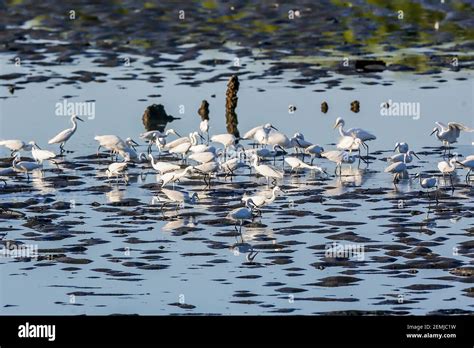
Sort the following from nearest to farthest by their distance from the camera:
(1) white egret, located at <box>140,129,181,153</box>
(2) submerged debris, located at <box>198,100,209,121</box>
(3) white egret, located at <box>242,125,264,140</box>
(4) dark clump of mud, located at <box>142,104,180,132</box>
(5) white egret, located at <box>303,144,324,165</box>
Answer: (5) white egret, located at <box>303,144,324,165</box> < (3) white egret, located at <box>242,125,264,140</box> < (1) white egret, located at <box>140,129,181,153</box> < (4) dark clump of mud, located at <box>142,104,180,132</box> < (2) submerged debris, located at <box>198,100,209,121</box>

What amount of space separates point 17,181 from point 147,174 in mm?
3250

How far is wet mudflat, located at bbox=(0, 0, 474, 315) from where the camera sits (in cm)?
2959

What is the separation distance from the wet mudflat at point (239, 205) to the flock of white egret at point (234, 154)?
13.4 inches

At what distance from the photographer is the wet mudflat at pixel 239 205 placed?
97.1ft

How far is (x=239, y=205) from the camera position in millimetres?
36625

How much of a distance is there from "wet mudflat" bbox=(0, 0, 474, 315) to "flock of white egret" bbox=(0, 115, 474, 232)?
1.12 feet

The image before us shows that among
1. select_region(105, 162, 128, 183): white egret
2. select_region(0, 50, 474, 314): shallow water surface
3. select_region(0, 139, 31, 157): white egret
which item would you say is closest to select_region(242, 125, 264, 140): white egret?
select_region(0, 50, 474, 314): shallow water surface

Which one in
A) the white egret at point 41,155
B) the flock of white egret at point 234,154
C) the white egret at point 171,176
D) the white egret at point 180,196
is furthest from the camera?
the white egret at point 41,155

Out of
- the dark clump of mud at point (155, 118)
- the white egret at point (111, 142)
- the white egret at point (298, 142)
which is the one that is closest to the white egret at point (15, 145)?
the white egret at point (111, 142)

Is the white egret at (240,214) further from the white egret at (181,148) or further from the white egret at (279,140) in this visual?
the white egret at (279,140)

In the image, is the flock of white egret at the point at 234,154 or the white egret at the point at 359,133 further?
the white egret at the point at 359,133

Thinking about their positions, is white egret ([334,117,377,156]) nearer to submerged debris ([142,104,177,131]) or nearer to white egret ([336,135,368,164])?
white egret ([336,135,368,164])

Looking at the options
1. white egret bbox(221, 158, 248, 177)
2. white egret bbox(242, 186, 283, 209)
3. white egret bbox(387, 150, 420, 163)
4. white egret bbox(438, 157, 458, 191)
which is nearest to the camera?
white egret bbox(242, 186, 283, 209)
